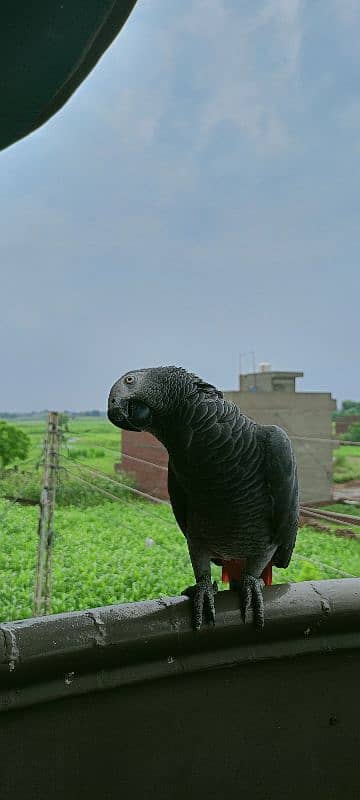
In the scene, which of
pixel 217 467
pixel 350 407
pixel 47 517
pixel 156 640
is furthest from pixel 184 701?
pixel 350 407

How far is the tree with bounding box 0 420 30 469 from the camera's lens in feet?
6.00

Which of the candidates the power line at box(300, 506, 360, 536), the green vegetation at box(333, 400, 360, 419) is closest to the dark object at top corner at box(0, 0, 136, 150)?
the power line at box(300, 506, 360, 536)

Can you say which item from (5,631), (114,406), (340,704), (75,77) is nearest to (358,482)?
(340,704)

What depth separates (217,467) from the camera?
766 millimetres

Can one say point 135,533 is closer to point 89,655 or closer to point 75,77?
point 89,655

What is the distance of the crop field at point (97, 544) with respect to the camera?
1.64 m

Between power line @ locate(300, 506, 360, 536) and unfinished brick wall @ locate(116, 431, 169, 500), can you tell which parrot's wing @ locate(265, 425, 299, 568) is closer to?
power line @ locate(300, 506, 360, 536)

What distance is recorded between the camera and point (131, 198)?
238 cm

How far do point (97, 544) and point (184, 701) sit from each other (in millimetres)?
1179

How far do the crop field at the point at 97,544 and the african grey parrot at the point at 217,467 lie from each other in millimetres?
816

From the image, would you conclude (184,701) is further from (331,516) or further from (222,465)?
(331,516)

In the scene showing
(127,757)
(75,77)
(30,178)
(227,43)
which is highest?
(227,43)

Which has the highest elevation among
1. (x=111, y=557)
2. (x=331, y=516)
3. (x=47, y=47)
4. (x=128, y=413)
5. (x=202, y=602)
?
(x=47, y=47)

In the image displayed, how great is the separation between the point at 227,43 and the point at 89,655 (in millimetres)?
2392
